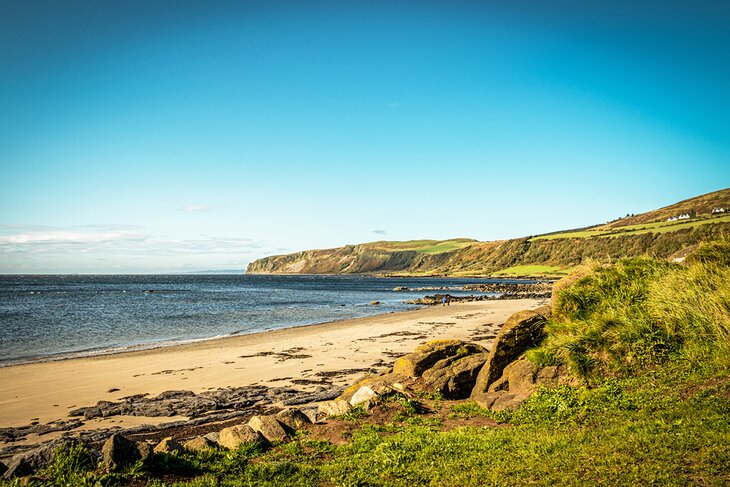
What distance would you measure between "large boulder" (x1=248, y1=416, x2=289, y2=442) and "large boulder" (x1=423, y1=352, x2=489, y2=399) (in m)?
5.34

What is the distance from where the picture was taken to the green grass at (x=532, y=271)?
133 meters

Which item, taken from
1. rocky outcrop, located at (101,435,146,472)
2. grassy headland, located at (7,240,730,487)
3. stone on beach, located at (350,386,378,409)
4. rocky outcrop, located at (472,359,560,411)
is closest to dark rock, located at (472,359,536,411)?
rocky outcrop, located at (472,359,560,411)

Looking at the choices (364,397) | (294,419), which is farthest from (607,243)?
(294,419)

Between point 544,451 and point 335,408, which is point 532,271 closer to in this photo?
point 335,408

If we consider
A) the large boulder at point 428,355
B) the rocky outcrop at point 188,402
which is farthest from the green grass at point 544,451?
the rocky outcrop at point 188,402

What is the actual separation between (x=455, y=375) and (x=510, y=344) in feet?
6.29

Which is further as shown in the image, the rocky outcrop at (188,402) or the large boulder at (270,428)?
the rocky outcrop at (188,402)

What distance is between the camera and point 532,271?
142750 millimetres

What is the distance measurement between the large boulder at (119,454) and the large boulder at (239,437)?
1797mm

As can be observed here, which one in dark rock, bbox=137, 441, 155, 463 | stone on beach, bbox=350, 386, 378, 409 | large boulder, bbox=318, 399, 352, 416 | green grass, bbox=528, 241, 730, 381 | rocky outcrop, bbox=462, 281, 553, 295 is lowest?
rocky outcrop, bbox=462, 281, 553, 295

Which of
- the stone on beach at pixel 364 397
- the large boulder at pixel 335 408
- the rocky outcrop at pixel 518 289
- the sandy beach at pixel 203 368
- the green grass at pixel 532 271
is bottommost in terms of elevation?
the rocky outcrop at pixel 518 289

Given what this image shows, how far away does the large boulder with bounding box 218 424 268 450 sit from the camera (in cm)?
905

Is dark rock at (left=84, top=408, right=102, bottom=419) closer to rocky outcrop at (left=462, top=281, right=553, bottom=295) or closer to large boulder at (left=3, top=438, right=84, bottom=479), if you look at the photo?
large boulder at (left=3, top=438, right=84, bottom=479)

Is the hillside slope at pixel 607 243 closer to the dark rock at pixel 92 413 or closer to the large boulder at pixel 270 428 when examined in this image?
the large boulder at pixel 270 428
